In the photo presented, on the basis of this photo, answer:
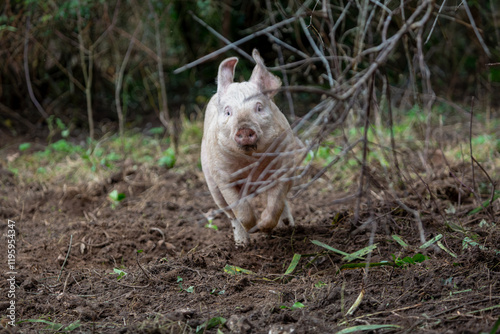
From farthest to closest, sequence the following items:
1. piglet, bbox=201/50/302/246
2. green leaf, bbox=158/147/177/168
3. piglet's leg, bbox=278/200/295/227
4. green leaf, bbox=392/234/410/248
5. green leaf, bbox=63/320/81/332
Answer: green leaf, bbox=158/147/177/168 → piglet's leg, bbox=278/200/295/227 → piglet, bbox=201/50/302/246 → green leaf, bbox=392/234/410/248 → green leaf, bbox=63/320/81/332

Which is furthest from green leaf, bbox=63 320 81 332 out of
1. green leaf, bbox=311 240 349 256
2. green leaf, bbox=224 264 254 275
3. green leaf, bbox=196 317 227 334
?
green leaf, bbox=311 240 349 256

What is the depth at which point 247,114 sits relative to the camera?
13.7 feet

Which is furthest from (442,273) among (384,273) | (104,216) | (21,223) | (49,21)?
(49,21)

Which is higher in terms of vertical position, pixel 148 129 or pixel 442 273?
pixel 442 273

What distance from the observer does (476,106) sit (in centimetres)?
1040

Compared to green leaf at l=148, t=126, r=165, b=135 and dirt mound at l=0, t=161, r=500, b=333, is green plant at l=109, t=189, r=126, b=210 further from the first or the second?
green leaf at l=148, t=126, r=165, b=135

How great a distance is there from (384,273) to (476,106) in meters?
7.98

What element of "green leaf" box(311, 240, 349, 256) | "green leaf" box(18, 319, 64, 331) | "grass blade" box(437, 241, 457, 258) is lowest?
"green leaf" box(311, 240, 349, 256)

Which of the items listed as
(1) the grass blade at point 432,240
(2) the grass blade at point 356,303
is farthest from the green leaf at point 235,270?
(1) the grass blade at point 432,240

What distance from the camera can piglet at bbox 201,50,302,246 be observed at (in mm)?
4195

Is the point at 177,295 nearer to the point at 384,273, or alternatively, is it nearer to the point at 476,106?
the point at 384,273

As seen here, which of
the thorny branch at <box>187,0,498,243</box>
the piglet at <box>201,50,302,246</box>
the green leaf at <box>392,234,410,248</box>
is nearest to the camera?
the thorny branch at <box>187,0,498,243</box>

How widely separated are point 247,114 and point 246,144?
251 mm

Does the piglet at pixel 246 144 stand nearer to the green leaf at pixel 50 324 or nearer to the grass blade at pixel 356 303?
the grass blade at pixel 356 303
